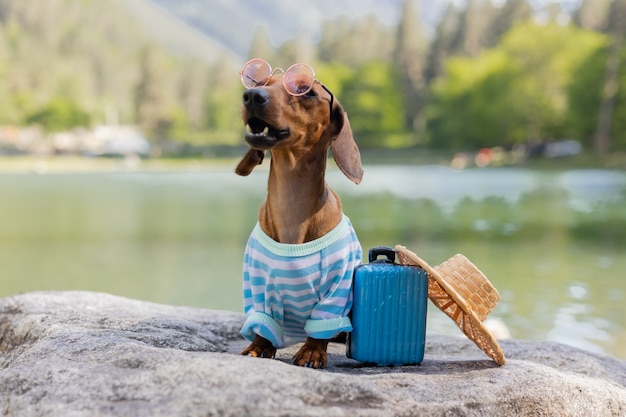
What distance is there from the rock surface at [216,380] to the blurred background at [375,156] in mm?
1133

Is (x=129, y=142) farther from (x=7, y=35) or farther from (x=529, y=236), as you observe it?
(x=529, y=236)

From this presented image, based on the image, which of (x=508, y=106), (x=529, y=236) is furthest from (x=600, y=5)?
(x=529, y=236)

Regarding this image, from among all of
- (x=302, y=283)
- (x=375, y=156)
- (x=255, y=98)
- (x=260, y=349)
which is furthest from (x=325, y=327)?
(x=375, y=156)

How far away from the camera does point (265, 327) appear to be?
3.47 metres

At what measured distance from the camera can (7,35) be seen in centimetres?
11338

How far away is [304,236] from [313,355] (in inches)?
21.4

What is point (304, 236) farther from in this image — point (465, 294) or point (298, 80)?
point (465, 294)

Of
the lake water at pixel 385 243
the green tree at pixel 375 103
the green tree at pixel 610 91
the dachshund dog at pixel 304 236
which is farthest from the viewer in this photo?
the green tree at pixel 375 103

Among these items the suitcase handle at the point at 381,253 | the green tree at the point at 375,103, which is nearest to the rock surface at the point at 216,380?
the suitcase handle at the point at 381,253

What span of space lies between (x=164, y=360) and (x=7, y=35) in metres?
122

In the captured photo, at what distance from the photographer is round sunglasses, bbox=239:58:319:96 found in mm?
3209

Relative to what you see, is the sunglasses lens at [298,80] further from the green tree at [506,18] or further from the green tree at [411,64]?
the green tree at [411,64]

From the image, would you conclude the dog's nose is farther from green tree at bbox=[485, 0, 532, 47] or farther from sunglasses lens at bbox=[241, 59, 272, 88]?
green tree at bbox=[485, 0, 532, 47]

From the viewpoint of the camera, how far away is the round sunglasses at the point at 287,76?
10.5 feet
